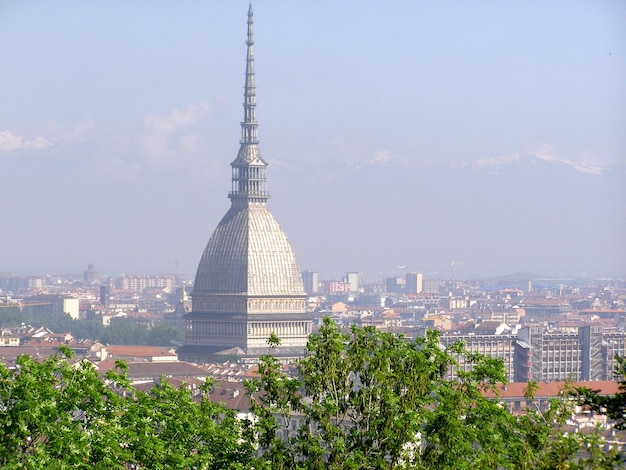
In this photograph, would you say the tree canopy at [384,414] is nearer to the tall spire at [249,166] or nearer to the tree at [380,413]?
the tree at [380,413]

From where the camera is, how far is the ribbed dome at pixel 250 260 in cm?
17275

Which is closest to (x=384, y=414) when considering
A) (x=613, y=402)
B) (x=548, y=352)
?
(x=613, y=402)

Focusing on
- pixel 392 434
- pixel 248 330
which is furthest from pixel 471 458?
pixel 248 330

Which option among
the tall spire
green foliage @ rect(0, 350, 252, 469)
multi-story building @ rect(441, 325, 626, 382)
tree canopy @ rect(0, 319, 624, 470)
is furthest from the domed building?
tree canopy @ rect(0, 319, 624, 470)

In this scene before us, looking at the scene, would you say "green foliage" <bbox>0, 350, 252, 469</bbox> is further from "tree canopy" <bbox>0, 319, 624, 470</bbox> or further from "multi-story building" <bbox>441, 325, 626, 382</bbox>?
"multi-story building" <bbox>441, 325, 626, 382</bbox>

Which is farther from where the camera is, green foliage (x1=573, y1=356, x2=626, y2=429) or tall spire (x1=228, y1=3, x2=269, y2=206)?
tall spire (x1=228, y1=3, x2=269, y2=206)

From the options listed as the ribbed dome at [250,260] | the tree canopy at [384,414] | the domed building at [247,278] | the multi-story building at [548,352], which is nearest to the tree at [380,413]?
the tree canopy at [384,414]

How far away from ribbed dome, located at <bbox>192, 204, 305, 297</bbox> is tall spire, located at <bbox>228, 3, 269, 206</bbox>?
0.91 m

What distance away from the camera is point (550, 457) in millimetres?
28516

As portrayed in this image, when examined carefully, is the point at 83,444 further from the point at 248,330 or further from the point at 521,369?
the point at 248,330

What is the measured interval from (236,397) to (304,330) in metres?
76.2

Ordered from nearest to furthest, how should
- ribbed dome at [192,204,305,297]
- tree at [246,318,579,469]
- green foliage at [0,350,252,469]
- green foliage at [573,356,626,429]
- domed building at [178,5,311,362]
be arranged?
1. green foliage at [573,356,626,429]
2. tree at [246,318,579,469]
3. green foliage at [0,350,252,469]
4. domed building at [178,5,311,362]
5. ribbed dome at [192,204,305,297]

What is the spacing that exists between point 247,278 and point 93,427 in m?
139

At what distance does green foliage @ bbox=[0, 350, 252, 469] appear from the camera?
106 feet
